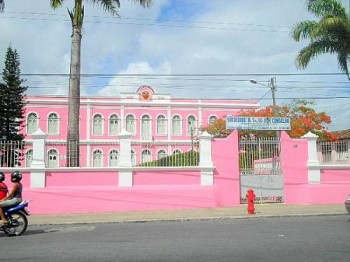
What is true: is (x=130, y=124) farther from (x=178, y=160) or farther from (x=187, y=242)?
(x=187, y=242)

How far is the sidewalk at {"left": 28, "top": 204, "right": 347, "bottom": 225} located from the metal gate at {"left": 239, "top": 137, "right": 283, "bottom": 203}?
4.75ft

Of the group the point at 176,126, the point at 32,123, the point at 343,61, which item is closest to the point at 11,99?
the point at 32,123

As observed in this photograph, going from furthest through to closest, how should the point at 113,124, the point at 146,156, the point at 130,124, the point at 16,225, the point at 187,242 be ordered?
the point at 130,124
the point at 113,124
the point at 146,156
the point at 16,225
the point at 187,242

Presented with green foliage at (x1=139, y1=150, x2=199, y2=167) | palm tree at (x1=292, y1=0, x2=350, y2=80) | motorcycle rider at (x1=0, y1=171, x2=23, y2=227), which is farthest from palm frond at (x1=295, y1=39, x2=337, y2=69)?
motorcycle rider at (x1=0, y1=171, x2=23, y2=227)

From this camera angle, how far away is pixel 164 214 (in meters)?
16.6

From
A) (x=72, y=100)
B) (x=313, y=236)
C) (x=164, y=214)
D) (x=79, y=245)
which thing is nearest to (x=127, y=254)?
(x=79, y=245)

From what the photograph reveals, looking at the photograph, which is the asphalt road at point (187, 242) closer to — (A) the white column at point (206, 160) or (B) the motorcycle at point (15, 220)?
(B) the motorcycle at point (15, 220)

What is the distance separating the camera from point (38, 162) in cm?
1794

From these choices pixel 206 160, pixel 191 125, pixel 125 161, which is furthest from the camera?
pixel 191 125

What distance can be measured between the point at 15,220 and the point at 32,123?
128 feet

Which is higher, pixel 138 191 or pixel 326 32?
pixel 326 32

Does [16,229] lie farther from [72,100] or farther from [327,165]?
[327,165]

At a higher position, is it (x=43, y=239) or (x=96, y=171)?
(x=96, y=171)

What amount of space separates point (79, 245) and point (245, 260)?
362 centimetres
